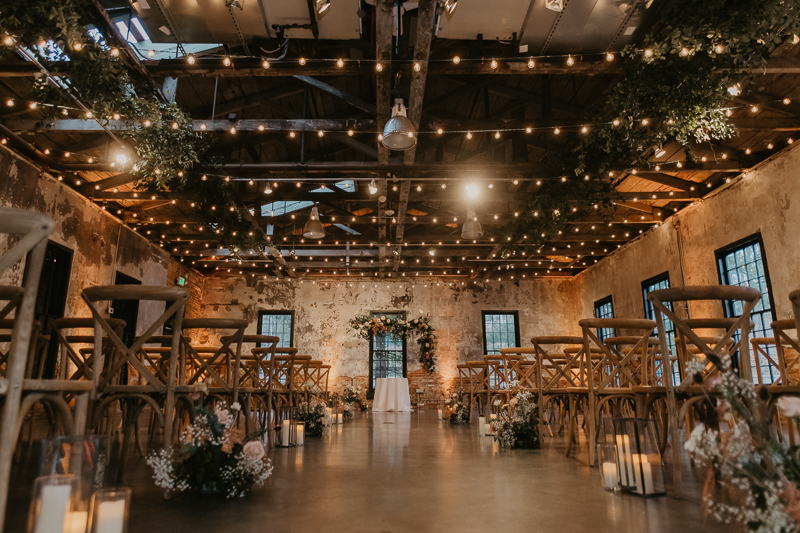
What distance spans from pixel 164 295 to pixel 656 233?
32.8 feet

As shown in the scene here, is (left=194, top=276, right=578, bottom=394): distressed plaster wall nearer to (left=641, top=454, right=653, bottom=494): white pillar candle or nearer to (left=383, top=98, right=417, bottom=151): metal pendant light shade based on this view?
(left=383, top=98, right=417, bottom=151): metal pendant light shade

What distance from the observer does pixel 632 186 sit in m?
8.98

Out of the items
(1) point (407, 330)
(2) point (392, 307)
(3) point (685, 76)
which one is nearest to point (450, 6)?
(3) point (685, 76)

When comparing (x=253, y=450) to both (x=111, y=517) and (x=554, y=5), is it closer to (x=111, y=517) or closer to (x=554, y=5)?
(x=111, y=517)

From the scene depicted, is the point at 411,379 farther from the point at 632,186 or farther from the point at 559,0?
the point at 559,0

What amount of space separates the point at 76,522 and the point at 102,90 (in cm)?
415

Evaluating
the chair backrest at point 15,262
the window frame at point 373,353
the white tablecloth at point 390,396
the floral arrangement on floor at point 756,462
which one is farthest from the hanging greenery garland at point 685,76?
the window frame at point 373,353

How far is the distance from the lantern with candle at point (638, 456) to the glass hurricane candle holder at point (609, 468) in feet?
0.10

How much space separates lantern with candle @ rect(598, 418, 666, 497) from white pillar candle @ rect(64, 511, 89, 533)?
1977 mm

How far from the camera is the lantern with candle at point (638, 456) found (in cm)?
207

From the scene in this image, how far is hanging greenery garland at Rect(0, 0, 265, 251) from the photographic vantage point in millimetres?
3502

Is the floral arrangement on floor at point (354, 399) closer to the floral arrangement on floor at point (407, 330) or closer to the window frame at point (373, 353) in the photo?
the window frame at point (373, 353)

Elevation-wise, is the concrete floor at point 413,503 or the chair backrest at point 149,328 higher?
the chair backrest at point 149,328

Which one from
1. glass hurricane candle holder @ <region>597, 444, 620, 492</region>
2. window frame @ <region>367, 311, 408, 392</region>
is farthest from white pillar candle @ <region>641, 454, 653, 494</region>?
window frame @ <region>367, 311, 408, 392</region>
